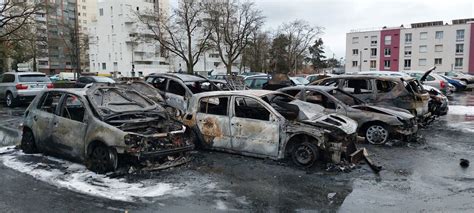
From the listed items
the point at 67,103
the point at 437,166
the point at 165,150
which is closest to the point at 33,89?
the point at 67,103

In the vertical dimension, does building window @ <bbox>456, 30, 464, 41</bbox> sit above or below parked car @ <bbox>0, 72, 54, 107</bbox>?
above

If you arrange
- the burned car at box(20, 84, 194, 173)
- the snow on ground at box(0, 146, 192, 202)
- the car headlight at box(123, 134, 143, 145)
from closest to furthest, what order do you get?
the snow on ground at box(0, 146, 192, 202), the car headlight at box(123, 134, 143, 145), the burned car at box(20, 84, 194, 173)

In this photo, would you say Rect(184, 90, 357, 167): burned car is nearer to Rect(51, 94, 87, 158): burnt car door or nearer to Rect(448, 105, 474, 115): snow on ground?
Rect(51, 94, 87, 158): burnt car door

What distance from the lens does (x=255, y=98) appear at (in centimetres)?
750

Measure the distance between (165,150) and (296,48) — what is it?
67254mm

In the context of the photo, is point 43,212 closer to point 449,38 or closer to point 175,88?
point 175,88

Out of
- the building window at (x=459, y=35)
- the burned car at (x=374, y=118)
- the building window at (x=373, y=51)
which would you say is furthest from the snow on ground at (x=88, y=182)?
the building window at (x=373, y=51)

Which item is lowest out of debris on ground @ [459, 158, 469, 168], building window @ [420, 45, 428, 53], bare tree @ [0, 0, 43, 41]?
debris on ground @ [459, 158, 469, 168]

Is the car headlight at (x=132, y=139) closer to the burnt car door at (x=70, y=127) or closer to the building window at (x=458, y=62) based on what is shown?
the burnt car door at (x=70, y=127)

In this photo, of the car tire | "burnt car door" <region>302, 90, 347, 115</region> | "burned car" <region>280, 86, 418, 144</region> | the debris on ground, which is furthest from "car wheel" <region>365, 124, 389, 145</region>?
the car tire

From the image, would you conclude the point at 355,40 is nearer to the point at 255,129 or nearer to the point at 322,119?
the point at 322,119

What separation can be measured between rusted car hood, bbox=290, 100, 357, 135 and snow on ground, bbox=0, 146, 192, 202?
2652 mm

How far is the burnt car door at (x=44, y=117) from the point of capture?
24.4ft

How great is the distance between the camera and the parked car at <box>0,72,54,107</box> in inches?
662
